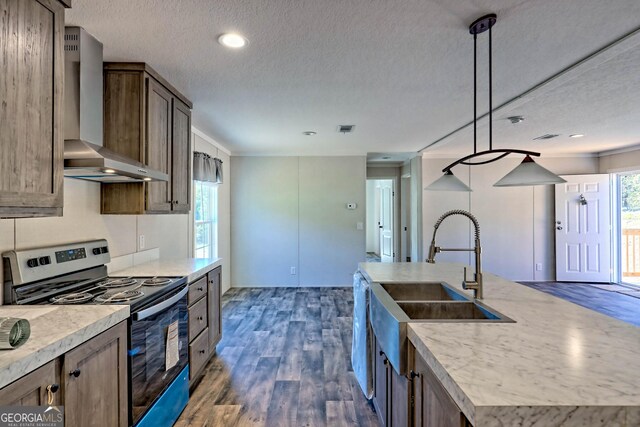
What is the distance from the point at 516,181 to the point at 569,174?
512 centimetres

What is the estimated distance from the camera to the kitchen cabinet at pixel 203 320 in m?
A: 2.33

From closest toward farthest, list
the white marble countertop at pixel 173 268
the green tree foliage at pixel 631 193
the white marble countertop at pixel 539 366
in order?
the white marble countertop at pixel 539 366 < the white marble countertop at pixel 173 268 < the green tree foliage at pixel 631 193

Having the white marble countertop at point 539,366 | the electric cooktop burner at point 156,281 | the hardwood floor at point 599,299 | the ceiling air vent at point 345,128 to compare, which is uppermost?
the ceiling air vent at point 345,128

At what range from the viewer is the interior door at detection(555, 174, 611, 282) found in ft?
17.9

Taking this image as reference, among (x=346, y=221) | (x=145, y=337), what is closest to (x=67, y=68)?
(x=145, y=337)

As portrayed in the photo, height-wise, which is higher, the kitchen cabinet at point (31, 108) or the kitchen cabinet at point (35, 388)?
the kitchen cabinet at point (31, 108)

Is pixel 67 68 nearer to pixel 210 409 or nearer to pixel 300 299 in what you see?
pixel 210 409

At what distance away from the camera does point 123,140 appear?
2164mm

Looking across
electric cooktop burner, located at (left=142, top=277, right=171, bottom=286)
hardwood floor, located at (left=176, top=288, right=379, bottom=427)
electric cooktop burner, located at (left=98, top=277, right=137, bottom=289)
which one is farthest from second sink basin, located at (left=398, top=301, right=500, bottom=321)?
electric cooktop burner, located at (left=98, top=277, right=137, bottom=289)

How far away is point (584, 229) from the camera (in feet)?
18.1

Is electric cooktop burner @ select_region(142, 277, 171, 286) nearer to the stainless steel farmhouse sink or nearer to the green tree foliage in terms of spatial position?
the stainless steel farmhouse sink

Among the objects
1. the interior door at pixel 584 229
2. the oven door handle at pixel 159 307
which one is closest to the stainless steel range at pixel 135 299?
the oven door handle at pixel 159 307

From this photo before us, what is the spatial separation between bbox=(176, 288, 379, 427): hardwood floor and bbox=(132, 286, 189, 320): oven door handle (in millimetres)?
817

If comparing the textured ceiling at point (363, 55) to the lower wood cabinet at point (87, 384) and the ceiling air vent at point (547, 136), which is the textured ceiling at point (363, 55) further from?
the lower wood cabinet at point (87, 384)
